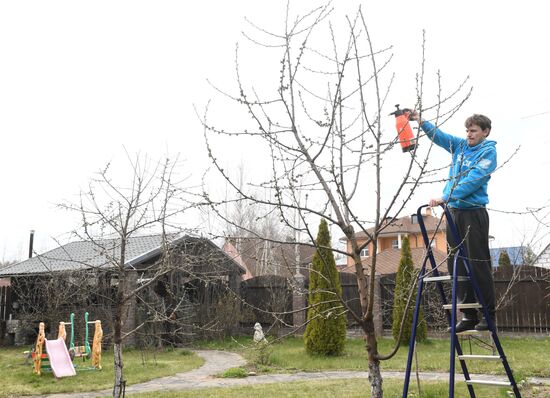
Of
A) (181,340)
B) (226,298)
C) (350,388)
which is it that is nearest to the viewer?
(350,388)

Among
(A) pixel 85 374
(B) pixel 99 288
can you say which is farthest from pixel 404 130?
(B) pixel 99 288

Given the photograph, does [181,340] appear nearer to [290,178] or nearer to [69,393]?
[69,393]

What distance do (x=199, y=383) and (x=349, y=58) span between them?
6795 mm

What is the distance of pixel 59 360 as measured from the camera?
31.9ft

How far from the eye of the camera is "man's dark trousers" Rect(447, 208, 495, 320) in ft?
13.4

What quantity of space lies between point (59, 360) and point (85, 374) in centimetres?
53

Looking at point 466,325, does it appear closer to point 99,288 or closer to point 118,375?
point 118,375

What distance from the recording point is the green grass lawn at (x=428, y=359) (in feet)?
27.1

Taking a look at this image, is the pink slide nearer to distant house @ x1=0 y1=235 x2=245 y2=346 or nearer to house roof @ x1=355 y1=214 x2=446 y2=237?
distant house @ x1=0 y1=235 x2=245 y2=346

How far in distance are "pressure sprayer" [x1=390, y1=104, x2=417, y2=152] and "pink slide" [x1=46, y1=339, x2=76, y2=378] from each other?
8.09 meters

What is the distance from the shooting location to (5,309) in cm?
1620

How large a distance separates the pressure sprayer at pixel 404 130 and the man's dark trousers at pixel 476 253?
3.33 ft

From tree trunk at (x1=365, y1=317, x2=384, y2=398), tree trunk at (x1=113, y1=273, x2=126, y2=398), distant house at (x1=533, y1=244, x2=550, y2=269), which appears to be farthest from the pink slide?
distant house at (x1=533, y1=244, x2=550, y2=269)

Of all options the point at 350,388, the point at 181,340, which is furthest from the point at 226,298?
the point at 350,388
